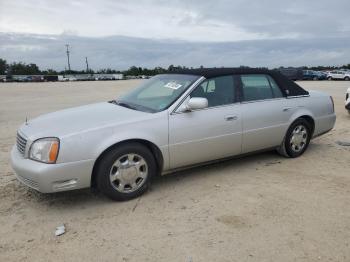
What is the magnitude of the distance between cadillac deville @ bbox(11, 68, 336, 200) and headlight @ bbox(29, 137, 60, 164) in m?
0.01

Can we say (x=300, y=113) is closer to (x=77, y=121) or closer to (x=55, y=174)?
(x=77, y=121)

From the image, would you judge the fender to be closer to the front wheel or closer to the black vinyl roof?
the front wheel

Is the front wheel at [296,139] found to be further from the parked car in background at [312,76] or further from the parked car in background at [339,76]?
the parked car in background at [312,76]

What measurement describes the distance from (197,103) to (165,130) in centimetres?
52

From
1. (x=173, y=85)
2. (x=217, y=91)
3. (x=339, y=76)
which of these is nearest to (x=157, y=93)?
(x=173, y=85)

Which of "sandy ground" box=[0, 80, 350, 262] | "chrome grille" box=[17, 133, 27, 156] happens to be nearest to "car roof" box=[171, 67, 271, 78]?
"sandy ground" box=[0, 80, 350, 262]

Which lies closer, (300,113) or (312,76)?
(300,113)

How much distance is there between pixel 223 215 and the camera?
4.01 meters

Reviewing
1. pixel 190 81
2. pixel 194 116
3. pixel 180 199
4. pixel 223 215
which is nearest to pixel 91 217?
pixel 180 199

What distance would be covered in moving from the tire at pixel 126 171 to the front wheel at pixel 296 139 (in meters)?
2.45

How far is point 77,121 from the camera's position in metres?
4.48

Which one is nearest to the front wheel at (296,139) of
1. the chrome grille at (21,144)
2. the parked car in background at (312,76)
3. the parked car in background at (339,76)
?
the chrome grille at (21,144)

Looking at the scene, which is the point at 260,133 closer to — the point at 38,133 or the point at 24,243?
the point at 38,133

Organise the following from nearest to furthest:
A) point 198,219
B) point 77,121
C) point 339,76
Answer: point 198,219 → point 77,121 → point 339,76
